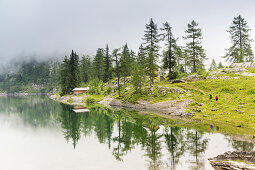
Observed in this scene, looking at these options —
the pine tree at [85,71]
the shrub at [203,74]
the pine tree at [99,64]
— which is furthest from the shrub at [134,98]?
the pine tree at [85,71]

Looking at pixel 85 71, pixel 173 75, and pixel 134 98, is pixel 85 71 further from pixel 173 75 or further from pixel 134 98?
pixel 173 75

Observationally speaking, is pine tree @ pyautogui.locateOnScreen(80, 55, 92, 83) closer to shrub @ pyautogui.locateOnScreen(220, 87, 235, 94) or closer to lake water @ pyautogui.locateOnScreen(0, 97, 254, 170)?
shrub @ pyautogui.locateOnScreen(220, 87, 235, 94)

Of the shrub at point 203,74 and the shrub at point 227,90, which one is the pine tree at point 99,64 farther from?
the shrub at point 227,90

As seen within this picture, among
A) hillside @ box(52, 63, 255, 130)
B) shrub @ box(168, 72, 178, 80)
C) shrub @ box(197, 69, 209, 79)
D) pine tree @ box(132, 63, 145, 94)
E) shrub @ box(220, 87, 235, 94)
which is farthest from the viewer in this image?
shrub @ box(168, 72, 178, 80)

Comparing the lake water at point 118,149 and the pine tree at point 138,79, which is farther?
the pine tree at point 138,79

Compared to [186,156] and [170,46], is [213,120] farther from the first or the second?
[170,46]

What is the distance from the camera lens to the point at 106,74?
104m

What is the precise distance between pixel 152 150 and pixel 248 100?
85.6ft

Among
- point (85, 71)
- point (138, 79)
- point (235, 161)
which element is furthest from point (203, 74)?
point (85, 71)

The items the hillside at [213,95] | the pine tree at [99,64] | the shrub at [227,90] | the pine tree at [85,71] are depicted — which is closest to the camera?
the hillside at [213,95]

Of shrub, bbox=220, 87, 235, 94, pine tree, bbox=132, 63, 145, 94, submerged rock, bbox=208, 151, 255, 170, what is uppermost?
pine tree, bbox=132, 63, 145, 94

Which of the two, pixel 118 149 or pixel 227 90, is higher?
pixel 227 90

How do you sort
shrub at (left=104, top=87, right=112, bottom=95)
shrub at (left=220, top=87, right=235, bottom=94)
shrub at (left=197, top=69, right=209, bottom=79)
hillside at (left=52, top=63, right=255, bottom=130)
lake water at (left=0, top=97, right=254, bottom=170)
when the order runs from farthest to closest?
shrub at (left=104, top=87, right=112, bottom=95) → shrub at (left=197, top=69, right=209, bottom=79) → shrub at (left=220, top=87, right=235, bottom=94) → hillside at (left=52, top=63, right=255, bottom=130) → lake water at (left=0, top=97, right=254, bottom=170)

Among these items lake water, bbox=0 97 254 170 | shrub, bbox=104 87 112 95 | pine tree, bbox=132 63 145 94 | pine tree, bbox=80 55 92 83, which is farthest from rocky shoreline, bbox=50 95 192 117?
pine tree, bbox=80 55 92 83
